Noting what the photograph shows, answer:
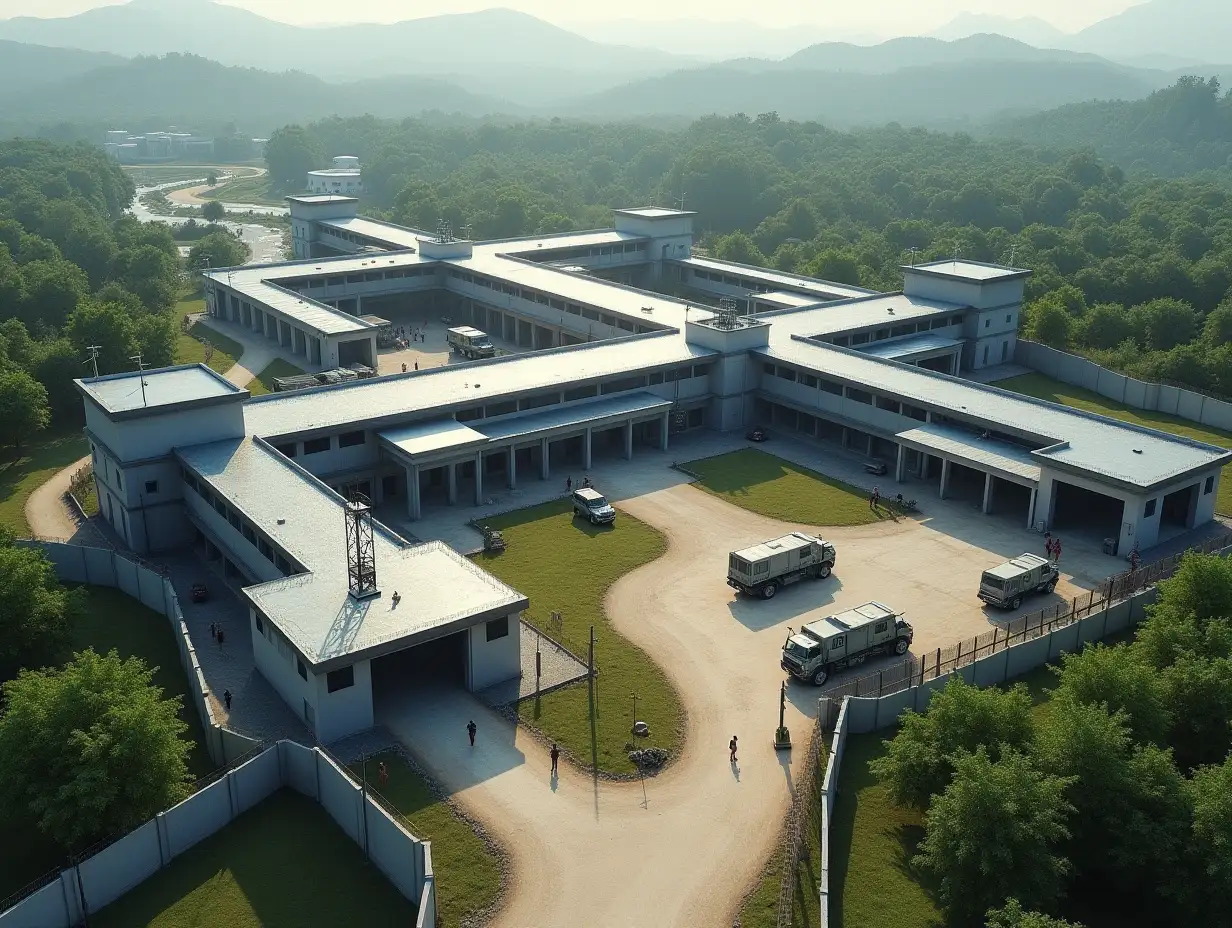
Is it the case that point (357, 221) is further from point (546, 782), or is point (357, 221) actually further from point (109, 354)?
point (546, 782)

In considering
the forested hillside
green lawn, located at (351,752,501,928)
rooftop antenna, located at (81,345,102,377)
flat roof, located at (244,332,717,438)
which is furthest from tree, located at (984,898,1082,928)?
the forested hillside

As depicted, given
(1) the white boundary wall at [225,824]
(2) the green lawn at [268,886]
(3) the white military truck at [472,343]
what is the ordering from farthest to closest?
(3) the white military truck at [472,343], (2) the green lawn at [268,886], (1) the white boundary wall at [225,824]

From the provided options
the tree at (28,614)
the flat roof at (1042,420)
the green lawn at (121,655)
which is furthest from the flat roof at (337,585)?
the flat roof at (1042,420)

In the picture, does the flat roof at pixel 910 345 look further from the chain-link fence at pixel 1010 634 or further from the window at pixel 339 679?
the window at pixel 339 679

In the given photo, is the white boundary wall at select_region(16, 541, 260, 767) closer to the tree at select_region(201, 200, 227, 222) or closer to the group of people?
the group of people

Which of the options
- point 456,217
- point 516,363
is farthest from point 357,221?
point 516,363

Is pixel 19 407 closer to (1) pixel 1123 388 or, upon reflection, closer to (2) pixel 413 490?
(2) pixel 413 490
